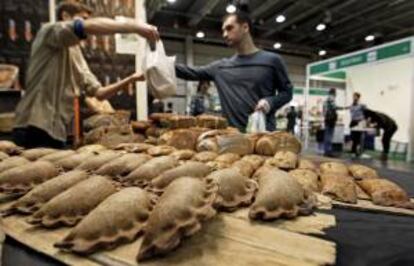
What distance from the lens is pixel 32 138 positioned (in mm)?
2029

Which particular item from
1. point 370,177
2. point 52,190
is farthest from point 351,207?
point 52,190

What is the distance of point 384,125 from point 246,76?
20.6 feet

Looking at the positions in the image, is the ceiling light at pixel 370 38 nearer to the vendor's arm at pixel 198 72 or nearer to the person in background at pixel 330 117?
the person in background at pixel 330 117

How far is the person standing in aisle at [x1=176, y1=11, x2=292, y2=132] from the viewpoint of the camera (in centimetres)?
265

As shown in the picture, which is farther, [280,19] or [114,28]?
[280,19]

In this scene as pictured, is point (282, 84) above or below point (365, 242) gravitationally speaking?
above

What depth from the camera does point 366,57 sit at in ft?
23.8

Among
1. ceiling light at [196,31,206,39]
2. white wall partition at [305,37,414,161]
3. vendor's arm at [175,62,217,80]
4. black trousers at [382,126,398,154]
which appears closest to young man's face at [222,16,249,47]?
vendor's arm at [175,62,217,80]

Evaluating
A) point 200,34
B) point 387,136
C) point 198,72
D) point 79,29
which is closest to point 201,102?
point 198,72

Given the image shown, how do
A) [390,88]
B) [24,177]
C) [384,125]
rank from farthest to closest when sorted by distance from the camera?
[390,88]
[384,125]
[24,177]

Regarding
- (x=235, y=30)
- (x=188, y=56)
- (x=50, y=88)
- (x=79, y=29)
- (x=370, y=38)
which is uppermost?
(x=370, y=38)

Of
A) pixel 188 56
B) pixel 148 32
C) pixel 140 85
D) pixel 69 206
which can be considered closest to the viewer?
pixel 69 206

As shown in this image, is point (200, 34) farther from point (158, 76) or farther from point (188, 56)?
point (158, 76)

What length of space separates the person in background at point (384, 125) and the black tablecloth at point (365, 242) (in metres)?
7.47
